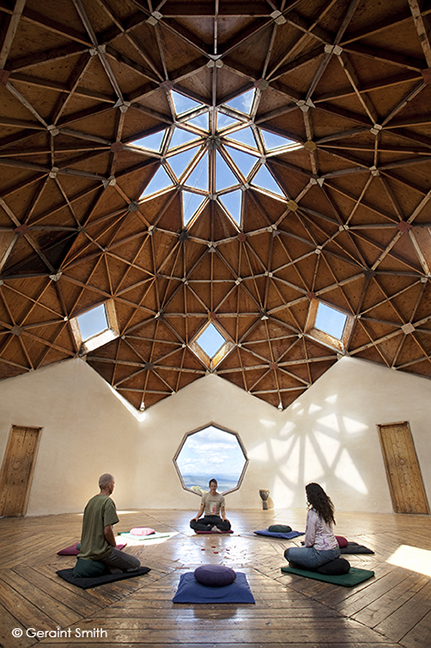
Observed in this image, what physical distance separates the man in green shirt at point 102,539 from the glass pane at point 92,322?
41.1 ft

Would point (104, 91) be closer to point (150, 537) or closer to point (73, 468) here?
point (150, 537)

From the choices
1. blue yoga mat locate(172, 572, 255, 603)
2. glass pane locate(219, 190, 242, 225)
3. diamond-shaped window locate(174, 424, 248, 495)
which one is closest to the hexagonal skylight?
glass pane locate(219, 190, 242, 225)

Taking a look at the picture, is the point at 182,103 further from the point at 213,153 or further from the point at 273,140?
the point at 273,140

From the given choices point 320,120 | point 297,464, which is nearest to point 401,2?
point 320,120

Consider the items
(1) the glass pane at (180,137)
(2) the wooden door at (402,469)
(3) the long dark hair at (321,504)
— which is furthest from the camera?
(2) the wooden door at (402,469)

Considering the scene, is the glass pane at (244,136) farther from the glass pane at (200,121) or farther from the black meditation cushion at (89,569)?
the black meditation cushion at (89,569)

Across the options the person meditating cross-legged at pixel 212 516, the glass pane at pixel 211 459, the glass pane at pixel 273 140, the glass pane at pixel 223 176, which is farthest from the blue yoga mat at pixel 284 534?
the glass pane at pixel 223 176

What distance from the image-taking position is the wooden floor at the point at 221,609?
2891 mm

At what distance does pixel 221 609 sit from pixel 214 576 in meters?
0.68

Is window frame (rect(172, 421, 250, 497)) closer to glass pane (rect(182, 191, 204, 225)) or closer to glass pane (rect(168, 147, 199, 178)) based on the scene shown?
glass pane (rect(182, 191, 204, 225))

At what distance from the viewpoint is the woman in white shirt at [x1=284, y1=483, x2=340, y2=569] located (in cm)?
490

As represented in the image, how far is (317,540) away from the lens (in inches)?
199

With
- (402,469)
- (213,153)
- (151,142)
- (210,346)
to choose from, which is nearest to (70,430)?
(210,346)

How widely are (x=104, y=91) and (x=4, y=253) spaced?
5979 millimetres
